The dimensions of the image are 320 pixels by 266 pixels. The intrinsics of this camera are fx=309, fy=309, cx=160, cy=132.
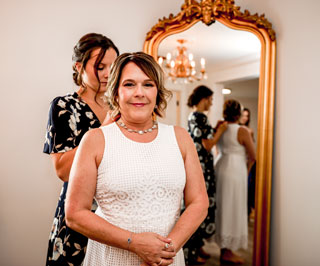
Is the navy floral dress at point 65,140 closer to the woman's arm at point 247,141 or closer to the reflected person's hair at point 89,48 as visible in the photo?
the reflected person's hair at point 89,48

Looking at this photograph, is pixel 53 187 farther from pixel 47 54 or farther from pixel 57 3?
pixel 57 3

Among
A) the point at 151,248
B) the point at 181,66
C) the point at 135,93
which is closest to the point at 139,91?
the point at 135,93

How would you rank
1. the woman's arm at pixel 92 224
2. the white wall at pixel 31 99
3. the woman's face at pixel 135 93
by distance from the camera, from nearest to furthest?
the woman's arm at pixel 92 224 < the woman's face at pixel 135 93 < the white wall at pixel 31 99

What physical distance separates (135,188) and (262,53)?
1.36 m

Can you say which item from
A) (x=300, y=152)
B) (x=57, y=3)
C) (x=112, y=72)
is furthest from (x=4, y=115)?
(x=300, y=152)

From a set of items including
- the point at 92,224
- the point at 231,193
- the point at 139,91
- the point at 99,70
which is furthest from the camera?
the point at 231,193

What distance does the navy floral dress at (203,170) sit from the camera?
201 cm

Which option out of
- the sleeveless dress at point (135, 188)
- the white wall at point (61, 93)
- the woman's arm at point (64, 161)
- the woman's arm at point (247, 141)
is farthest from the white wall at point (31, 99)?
the woman's arm at point (247, 141)

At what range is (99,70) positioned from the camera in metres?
1.39

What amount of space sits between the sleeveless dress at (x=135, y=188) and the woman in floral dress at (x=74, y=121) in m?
Answer: 0.22

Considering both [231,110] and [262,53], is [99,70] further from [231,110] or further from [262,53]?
[262,53]

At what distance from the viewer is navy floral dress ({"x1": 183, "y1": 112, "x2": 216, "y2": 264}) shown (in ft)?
6.60

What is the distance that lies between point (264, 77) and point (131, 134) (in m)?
1.16

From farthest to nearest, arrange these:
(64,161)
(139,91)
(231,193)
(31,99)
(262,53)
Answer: (231,193)
(262,53)
(31,99)
(64,161)
(139,91)
